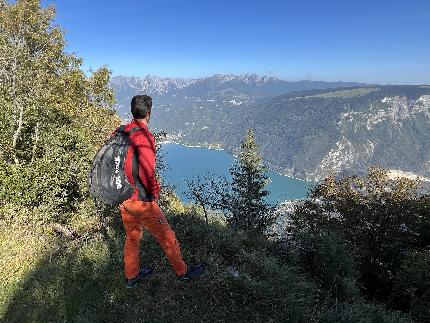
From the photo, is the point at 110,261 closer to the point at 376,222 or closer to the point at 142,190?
the point at 142,190

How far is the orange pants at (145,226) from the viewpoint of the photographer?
17.4 feet

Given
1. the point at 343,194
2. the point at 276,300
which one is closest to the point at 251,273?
the point at 276,300

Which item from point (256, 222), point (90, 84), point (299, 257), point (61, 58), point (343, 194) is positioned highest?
point (61, 58)

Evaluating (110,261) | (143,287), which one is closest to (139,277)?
(143,287)

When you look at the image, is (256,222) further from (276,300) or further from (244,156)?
(276,300)

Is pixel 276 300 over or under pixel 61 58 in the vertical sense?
under

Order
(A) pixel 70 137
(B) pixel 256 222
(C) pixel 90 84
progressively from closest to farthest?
(A) pixel 70 137
(C) pixel 90 84
(B) pixel 256 222

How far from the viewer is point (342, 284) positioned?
835 centimetres

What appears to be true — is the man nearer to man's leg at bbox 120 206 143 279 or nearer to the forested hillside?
man's leg at bbox 120 206 143 279

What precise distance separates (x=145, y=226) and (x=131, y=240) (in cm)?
33

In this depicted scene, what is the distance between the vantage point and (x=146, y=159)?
5.01 m

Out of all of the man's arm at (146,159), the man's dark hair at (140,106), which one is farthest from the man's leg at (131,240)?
the man's dark hair at (140,106)

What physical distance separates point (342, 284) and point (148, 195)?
532 centimetres

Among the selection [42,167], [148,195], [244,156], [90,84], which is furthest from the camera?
[244,156]
